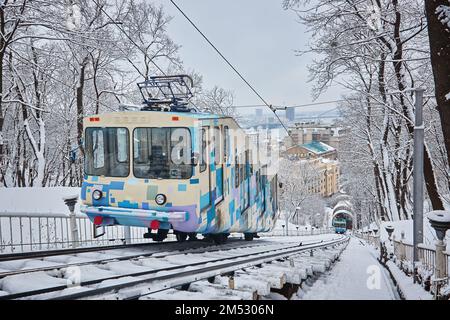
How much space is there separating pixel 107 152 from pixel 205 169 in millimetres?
2137

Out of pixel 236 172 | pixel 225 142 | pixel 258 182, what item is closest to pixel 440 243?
pixel 225 142

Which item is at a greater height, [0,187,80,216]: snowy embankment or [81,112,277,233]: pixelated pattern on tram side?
[81,112,277,233]: pixelated pattern on tram side

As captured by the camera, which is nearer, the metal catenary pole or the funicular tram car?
the funicular tram car

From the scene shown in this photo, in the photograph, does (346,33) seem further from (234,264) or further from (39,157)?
(39,157)

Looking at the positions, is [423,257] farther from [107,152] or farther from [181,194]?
[107,152]

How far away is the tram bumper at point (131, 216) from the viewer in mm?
7723

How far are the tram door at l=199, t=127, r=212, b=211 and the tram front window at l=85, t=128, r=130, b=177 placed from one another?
5.08 feet

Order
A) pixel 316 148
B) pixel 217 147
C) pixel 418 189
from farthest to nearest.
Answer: pixel 316 148 < pixel 217 147 < pixel 418 189

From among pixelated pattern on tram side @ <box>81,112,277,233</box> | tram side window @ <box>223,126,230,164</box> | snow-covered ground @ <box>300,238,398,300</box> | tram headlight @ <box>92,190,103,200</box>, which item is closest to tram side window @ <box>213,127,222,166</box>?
pixelated pattern on tram side @ <box>81,112,277,233</box>

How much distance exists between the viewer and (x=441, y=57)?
571 cm

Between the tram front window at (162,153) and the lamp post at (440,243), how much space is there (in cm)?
438

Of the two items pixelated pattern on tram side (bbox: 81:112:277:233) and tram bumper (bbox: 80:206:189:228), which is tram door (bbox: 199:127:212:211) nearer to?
pixelated pattern on tram side (bbox: 81:112:277:233)

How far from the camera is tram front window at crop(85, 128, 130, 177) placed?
329 inches

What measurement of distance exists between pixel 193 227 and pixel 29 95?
22.0 m
